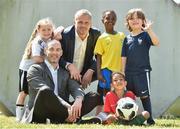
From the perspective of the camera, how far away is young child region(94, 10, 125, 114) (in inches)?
252

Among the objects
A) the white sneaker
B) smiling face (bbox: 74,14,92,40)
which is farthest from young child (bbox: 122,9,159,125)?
the white sneaker

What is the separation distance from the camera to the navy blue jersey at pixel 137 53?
6.24 m

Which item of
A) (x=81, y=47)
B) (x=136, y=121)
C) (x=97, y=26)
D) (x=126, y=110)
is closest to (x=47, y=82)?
(x=81, y=47)

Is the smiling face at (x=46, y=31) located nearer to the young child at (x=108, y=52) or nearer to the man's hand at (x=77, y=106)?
the young child at (x=108, y=52)

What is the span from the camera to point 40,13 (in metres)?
8.95

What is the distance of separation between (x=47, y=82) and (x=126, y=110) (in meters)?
1.00

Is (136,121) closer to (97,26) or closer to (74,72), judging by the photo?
(74,72)

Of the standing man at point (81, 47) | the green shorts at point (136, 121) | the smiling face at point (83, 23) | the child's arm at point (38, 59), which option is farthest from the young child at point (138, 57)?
the child's arm at point (38, 59)

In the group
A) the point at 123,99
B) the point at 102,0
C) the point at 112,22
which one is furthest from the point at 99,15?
the point at 123,99

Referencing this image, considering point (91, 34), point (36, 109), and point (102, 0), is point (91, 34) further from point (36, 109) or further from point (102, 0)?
point (102, 0)

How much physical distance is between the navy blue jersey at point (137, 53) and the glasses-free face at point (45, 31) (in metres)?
0.97

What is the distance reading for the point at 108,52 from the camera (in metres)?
6.49

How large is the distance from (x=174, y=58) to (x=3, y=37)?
3.09m

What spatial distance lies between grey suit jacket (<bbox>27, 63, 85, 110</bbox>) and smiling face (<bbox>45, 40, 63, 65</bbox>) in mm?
105
